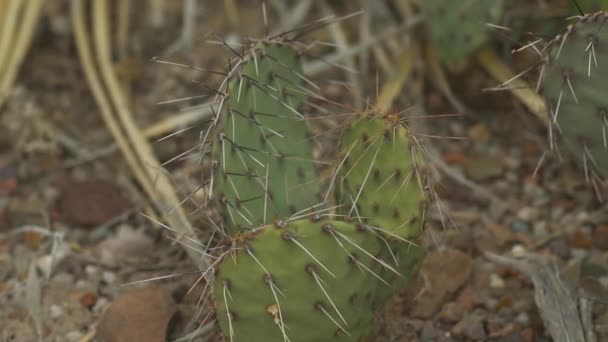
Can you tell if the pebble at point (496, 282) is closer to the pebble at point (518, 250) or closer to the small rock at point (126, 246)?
the pebble at point (518, 250)

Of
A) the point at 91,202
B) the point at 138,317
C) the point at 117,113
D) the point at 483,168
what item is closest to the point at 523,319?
the point at 483,168

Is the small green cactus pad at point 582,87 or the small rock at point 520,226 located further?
the small rock at point 520,226

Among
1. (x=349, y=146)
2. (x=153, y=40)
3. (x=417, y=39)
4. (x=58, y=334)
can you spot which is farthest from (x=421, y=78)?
(x=58, y=334)

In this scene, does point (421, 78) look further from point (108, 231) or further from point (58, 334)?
point (58, 334)

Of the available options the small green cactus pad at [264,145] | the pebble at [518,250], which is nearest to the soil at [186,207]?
the pebble at [518,250]

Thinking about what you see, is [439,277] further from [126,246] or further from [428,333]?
[126,246]
